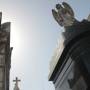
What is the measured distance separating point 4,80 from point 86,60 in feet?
38.2

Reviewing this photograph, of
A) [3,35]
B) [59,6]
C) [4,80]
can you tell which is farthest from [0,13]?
[59,6]

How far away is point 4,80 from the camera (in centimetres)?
1822

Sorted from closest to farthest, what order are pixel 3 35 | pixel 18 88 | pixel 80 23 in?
pixel 80 23, pixel 3 35, pixel 18 88

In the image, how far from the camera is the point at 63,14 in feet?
28.9

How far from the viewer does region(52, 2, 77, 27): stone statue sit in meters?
8.69

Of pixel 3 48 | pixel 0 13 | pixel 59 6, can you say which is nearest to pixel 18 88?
pixel 3 48

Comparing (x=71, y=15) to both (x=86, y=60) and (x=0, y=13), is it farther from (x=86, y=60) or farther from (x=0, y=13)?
(x=0, y=13)

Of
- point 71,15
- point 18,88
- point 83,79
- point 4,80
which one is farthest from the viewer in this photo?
point 18,88

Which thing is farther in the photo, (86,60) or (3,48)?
(3,48)

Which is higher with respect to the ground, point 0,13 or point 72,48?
point 0,13

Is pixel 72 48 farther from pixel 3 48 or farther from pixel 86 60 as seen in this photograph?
pixel 3 48

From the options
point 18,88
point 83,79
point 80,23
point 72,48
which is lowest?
point 18,88

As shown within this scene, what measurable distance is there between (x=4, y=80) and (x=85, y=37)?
11.6 m

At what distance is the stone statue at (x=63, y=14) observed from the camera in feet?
28.5
